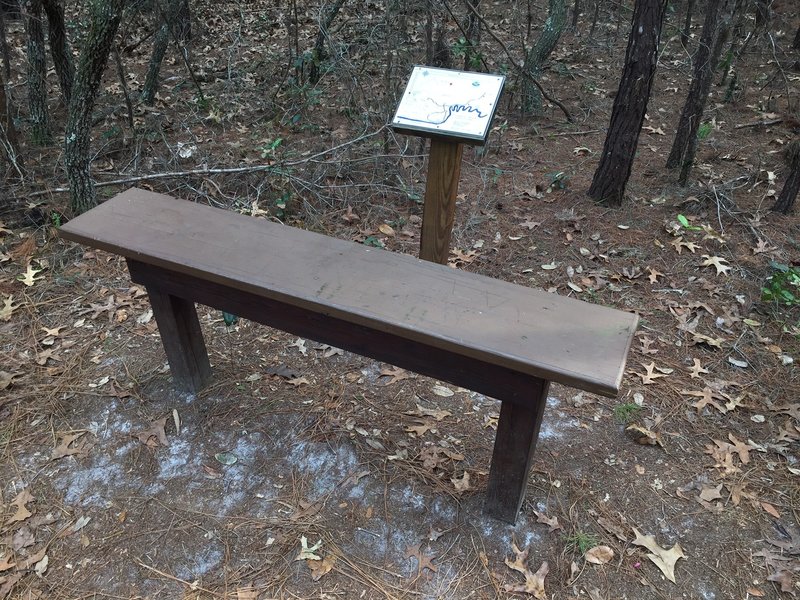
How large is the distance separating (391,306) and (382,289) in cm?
12

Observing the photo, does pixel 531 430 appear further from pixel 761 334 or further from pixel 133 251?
pixel 761 334

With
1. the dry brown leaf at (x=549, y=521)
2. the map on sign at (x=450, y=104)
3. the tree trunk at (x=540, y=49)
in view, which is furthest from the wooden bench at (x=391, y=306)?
the tree trunk at (x=540, y=49)

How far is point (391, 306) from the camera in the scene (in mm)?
1847

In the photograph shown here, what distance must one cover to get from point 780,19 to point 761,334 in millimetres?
7782

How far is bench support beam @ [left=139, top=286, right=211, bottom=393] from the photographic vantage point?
8.07 ft

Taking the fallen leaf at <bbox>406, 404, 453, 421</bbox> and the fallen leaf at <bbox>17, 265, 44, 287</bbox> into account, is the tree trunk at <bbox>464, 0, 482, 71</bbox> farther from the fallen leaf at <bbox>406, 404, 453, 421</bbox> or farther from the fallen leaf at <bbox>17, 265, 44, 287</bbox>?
the fallen leaf at <bbox>17, 265, 44, 287</bbox>

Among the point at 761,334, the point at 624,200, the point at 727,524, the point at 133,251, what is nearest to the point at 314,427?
the point at 133,251

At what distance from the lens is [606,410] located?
2746mm

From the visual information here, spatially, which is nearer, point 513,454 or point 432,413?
point 513,454

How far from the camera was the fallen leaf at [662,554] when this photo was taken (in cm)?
204

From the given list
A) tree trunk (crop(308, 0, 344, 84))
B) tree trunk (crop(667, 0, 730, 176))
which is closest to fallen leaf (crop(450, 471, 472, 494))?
tree trunk (crop(667, 0, 730, 176))

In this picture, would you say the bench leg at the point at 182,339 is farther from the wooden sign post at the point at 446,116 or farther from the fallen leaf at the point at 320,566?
the wooden sign post at the point at 446,116

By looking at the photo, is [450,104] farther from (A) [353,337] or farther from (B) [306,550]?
(B) [306,550]

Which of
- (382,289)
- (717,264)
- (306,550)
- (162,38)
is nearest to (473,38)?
(162,38)
